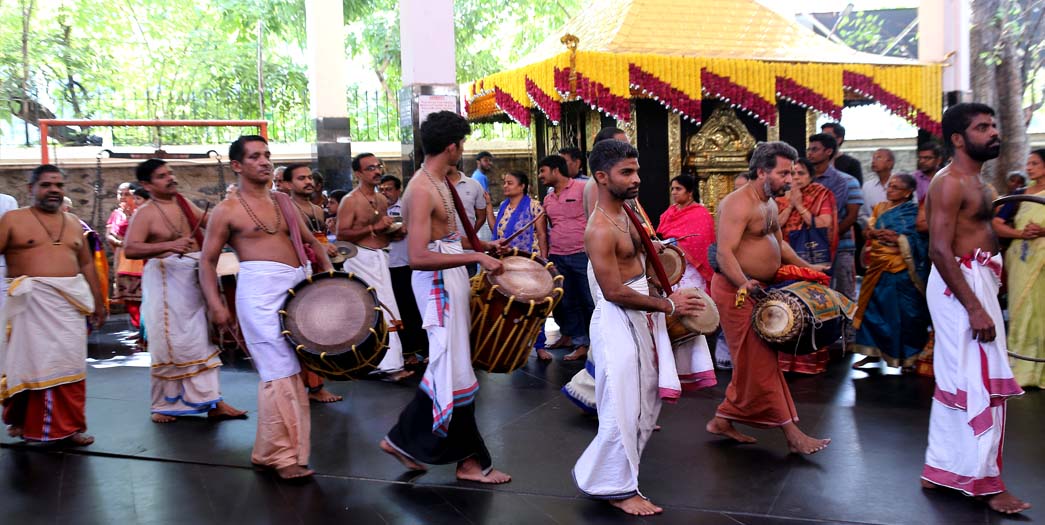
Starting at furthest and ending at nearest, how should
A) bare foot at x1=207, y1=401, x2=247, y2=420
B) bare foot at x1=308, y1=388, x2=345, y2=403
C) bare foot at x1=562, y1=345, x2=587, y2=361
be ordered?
bare foot at x1=562, y1=345, x2=587, y2=361 < bare foot at x1=308, y1=388, x2=345, y2=403 < bare foot at x1=207, y1=401, x2=247, y2=420

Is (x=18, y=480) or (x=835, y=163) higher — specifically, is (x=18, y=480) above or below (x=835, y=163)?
below

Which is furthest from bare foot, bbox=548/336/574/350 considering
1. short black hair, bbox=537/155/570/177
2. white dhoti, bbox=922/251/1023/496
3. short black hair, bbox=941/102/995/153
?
short black hair, bbox=941/102/995/153

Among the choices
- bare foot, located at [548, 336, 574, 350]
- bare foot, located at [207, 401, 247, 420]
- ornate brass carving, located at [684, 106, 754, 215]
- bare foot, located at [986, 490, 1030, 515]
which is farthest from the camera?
ornate brass carving, located at [684, 106, 754, 215]

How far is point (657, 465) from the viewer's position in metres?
5.02

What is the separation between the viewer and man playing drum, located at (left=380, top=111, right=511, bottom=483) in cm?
451

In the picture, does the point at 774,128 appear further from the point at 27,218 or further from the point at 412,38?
the point at 27,218

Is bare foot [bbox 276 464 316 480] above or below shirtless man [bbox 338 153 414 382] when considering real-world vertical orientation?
below

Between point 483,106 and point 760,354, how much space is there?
784 centimetres

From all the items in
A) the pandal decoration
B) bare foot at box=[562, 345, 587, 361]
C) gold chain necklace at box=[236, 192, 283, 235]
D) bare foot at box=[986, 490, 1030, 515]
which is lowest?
bare foot at box=[986, 490, 1030, 515]

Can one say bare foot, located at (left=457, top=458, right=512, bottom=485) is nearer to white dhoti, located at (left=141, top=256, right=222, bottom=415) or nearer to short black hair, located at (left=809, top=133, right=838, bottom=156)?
white dhoti, located at (left=141, top=256, right=222, bottom=415)

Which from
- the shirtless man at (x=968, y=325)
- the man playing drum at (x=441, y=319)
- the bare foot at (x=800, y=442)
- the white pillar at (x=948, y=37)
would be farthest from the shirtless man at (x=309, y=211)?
the white pillar at (x=948, y=37)

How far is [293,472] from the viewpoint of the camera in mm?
4930

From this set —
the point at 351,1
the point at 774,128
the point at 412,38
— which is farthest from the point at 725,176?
the point at 351,1

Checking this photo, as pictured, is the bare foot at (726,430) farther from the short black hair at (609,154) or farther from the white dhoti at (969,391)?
the short black hair at (609,154)
